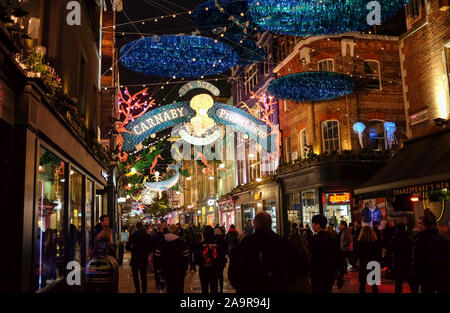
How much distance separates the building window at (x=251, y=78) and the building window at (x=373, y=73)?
1099cm

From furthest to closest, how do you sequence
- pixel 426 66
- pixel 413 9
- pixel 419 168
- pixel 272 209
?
pixel 272 209 < pixel 413 9 < pixel 426 66 < pixel 419 168

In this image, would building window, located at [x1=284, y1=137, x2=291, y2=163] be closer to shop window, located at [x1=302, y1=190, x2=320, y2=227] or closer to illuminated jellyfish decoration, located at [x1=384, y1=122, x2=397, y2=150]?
shop window, located at [x1=302, y1=190, x2=320, y2=227]

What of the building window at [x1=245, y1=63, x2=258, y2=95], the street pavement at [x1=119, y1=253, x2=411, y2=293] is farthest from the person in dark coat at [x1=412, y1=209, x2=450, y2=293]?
the building window at [x1=245, y1=63, x2=258, y2=95]

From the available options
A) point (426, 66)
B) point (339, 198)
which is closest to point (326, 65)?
point (339, 198)

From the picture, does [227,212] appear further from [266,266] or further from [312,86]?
[266,266]

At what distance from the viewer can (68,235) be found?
11.3 meters

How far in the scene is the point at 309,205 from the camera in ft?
83.2

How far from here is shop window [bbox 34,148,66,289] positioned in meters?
8.38

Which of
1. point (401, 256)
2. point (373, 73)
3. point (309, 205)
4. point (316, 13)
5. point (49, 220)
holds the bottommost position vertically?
point (401, 256)

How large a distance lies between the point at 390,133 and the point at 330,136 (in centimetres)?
315

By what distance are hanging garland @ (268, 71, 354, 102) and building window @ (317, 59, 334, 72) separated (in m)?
2.22

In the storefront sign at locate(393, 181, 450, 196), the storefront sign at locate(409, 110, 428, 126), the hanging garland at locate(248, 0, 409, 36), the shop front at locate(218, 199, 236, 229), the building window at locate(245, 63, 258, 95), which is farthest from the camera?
the shop front at locate(218, 199, 236, 229)

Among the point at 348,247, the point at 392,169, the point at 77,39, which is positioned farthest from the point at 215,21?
the point at 348,247

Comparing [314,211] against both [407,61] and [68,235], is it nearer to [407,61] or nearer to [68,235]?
[407,61]
